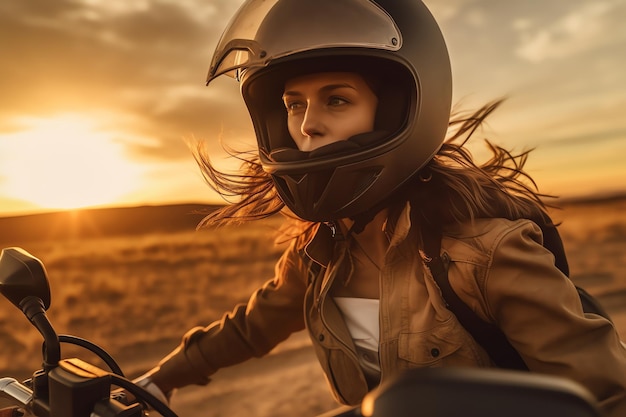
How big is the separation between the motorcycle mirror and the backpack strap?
0.83m

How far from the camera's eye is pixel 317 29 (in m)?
1.47

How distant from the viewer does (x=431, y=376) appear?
51 centimetres

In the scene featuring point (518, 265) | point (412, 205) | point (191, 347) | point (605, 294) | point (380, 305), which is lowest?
point (605, 294)

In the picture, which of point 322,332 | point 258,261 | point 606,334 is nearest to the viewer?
point 606,334

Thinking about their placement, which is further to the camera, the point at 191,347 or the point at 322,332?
the point at 191,347

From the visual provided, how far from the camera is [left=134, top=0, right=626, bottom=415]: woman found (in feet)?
4.15

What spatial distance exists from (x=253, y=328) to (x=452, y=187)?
2.66 feet

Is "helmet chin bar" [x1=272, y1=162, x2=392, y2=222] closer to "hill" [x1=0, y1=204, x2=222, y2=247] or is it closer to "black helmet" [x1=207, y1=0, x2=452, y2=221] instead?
"black helmet" [x1=207, y1=0, x2=452, y2=221]

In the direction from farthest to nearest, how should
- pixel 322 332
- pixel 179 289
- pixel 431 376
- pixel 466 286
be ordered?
pixel 179 289
pixel 322 332
pixel 466 286
pixel 431 376

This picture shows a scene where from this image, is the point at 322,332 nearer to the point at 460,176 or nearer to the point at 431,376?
the point at 460,176

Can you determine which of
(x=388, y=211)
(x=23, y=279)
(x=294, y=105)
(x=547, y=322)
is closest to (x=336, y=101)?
(x=294, y=105)

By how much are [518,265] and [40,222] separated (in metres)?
16.4

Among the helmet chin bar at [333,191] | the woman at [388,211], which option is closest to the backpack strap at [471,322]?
the woman at [388,211]

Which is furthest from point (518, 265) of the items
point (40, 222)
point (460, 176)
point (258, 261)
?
point (40, 222)
